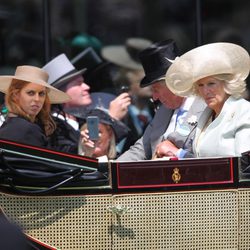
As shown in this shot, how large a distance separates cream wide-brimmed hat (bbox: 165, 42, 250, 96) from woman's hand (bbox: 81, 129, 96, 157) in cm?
105

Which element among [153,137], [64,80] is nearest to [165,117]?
[153,137]

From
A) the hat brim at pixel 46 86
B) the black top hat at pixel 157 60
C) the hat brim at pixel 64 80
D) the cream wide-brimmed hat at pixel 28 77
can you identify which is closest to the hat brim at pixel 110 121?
the hat brim at pixel 64 80

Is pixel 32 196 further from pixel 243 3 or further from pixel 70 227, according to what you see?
pixel 243 3

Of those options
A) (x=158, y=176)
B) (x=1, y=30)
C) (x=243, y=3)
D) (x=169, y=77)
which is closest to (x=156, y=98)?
(x=169, y=77)

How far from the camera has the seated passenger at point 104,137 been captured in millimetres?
6180

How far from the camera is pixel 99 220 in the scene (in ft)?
16.0

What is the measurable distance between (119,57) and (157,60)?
3.01m

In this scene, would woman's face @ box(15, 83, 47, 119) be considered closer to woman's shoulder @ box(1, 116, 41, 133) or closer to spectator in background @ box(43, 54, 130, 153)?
woman's shoulder @ box(1, 116, 41, 133)

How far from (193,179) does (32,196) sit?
74 centimetres

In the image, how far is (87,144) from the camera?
614 cm

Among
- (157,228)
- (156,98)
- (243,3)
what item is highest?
(243,3)

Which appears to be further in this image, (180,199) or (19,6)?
(19,6)

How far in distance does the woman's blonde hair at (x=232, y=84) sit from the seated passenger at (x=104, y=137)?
129cm

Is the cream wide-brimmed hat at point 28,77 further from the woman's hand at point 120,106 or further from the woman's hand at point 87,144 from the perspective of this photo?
the woman's hand at point 120,106
